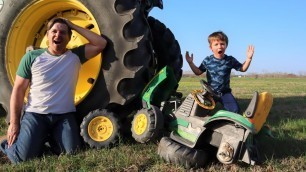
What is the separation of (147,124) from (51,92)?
0.88 metres

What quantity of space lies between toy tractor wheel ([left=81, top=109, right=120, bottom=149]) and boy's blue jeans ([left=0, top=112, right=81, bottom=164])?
12 centimetres

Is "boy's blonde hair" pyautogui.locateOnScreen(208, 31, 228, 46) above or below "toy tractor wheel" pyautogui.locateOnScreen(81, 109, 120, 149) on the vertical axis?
above

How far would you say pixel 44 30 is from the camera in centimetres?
380

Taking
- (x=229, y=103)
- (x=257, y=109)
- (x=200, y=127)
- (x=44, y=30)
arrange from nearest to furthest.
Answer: (x=257, y=109)
(x=200, y=127)
(x=44, y=30)
(x=229, y=103)

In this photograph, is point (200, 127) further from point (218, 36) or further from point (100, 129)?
point (218, 36)

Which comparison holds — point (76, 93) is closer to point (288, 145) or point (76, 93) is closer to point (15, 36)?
point (15, 36)

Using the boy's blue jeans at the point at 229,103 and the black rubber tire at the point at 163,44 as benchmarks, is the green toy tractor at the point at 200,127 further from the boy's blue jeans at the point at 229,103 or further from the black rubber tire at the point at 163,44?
the black rubber tire at the point at 163,44

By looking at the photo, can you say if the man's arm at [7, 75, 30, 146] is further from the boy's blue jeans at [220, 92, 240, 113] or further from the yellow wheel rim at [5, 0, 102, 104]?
the boy's blue jeans at [220, 92, 240, 113]

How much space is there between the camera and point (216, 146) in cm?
264

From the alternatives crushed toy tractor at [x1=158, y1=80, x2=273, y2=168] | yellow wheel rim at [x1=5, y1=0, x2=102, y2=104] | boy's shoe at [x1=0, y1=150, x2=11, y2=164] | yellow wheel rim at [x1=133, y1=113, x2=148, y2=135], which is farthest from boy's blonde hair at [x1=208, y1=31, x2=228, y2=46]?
boy's shoe at [x1=0, y1=150, x2=11, y2=164]

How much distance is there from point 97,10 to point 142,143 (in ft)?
3.81

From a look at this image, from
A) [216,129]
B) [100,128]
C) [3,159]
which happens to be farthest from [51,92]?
[216,129]

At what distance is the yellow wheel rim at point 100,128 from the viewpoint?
306cm

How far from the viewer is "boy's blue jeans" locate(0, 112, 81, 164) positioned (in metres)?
2.92
